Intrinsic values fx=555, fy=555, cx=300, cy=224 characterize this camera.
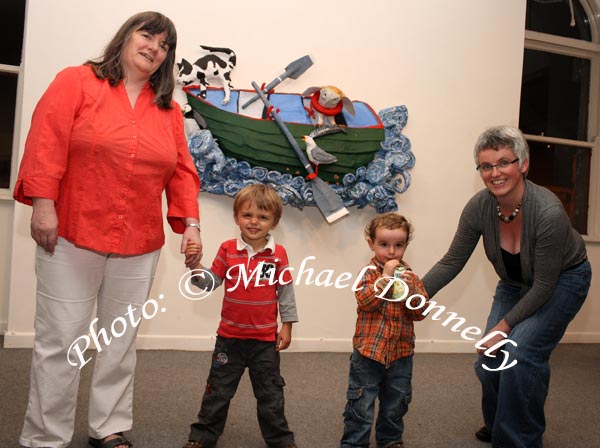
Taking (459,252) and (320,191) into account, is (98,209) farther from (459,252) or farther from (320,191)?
(320,191)

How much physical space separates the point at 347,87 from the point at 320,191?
2.32 ft

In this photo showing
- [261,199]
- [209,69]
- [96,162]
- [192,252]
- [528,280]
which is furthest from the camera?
[209,69]

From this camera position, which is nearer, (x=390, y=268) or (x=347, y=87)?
(x=390, y=268)

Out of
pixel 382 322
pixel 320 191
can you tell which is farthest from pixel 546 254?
pixel 320 191

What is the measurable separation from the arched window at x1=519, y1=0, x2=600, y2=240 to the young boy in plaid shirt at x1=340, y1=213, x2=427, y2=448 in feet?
10.3

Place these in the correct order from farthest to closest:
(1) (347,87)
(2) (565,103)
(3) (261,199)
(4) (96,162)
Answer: (2) (565,103) < (1) (347,87) < (3) (261,199) < (4) (96,162)

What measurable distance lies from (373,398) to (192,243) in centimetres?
74

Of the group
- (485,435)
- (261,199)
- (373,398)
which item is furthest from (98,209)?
(485,435)

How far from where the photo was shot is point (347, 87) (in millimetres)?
3393

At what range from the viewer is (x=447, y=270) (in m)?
1.97

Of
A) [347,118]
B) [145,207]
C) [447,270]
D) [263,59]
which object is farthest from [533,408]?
[263,59]

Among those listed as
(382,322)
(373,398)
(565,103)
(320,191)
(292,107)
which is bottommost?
(373,398)

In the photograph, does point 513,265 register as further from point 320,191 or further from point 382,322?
point 320,191

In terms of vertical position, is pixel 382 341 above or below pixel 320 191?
below
